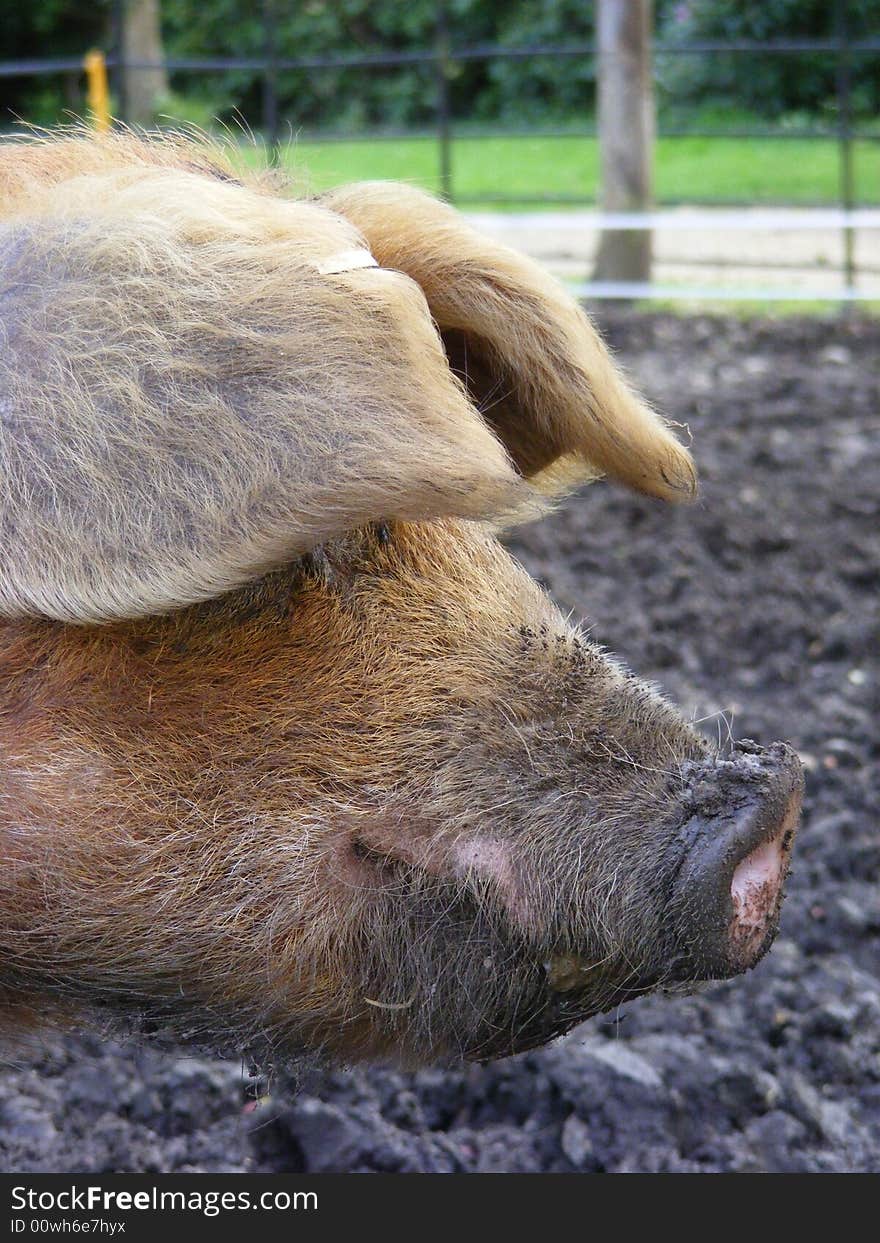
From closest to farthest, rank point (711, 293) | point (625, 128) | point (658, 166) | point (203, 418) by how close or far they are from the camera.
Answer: point (203, 418)
point (711, 293)
point (625, 128)
point (658, 166)

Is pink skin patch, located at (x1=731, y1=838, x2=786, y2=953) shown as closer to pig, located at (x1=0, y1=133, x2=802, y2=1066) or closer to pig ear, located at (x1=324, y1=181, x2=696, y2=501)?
pig, located at (x1=0, y1=133, x2=802, y2=1066)

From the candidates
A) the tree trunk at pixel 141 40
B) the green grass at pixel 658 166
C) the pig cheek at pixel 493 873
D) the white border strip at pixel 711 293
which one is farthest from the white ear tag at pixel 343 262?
the tree trunk at pixel 141 40

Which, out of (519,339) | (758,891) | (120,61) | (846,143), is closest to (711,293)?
(846,143)

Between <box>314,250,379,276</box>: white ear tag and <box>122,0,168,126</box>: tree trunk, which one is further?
<box>122,0,168,126</box>: tree trunk

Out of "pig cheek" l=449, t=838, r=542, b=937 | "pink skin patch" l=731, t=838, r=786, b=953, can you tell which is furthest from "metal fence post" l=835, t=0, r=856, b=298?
"pig cheek" l=449, t=838, r=542, b=937

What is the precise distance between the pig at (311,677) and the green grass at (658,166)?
11736mm

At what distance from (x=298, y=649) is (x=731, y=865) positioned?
54 centimetres

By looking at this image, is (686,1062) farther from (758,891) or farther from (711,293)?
(711,293)

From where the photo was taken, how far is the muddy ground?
277cm

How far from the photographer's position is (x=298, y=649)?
5.69 feet

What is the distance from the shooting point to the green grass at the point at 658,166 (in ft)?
49.5

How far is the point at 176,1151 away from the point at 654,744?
1.47 metres

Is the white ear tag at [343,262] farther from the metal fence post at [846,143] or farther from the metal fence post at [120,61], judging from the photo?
the metal fence post at [846,143]

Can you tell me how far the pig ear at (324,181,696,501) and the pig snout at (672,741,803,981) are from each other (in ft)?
1.30
